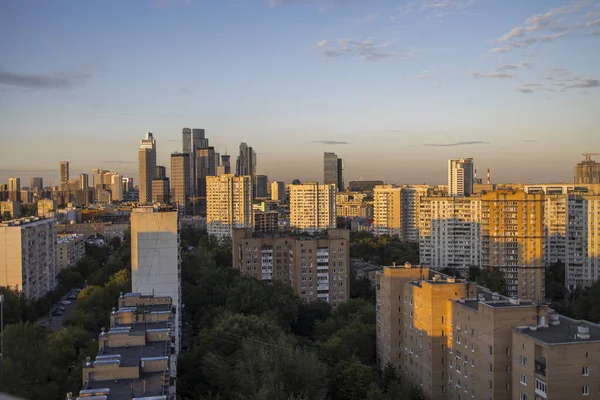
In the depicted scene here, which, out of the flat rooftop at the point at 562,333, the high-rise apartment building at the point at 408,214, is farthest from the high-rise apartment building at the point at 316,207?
the flat rooftop at the point at 562,333

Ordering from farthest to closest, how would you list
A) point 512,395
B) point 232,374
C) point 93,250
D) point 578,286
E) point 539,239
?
point 93,250
point 578,286
point 539,239
point 232,374
point 512,395

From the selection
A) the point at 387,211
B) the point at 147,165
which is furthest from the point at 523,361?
the point at 147,165

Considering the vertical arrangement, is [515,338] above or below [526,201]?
below

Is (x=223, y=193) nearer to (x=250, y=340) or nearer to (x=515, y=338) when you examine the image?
(x=250, y=340)

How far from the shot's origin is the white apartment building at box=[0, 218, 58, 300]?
9.39m

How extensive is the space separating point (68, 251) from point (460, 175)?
17877 mm

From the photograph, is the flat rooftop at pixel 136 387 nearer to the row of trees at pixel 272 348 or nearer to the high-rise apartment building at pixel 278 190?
the row of trees at pixel 272 348

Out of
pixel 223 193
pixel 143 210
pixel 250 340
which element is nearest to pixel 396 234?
pixel 223 193

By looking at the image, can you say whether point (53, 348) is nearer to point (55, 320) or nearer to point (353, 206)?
point (55, 320)

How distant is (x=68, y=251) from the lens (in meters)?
14.1

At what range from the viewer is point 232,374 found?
5.06m

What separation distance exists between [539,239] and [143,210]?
23.2 ft

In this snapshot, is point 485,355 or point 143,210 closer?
point 485,355

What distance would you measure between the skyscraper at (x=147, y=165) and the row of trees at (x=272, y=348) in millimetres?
19002
